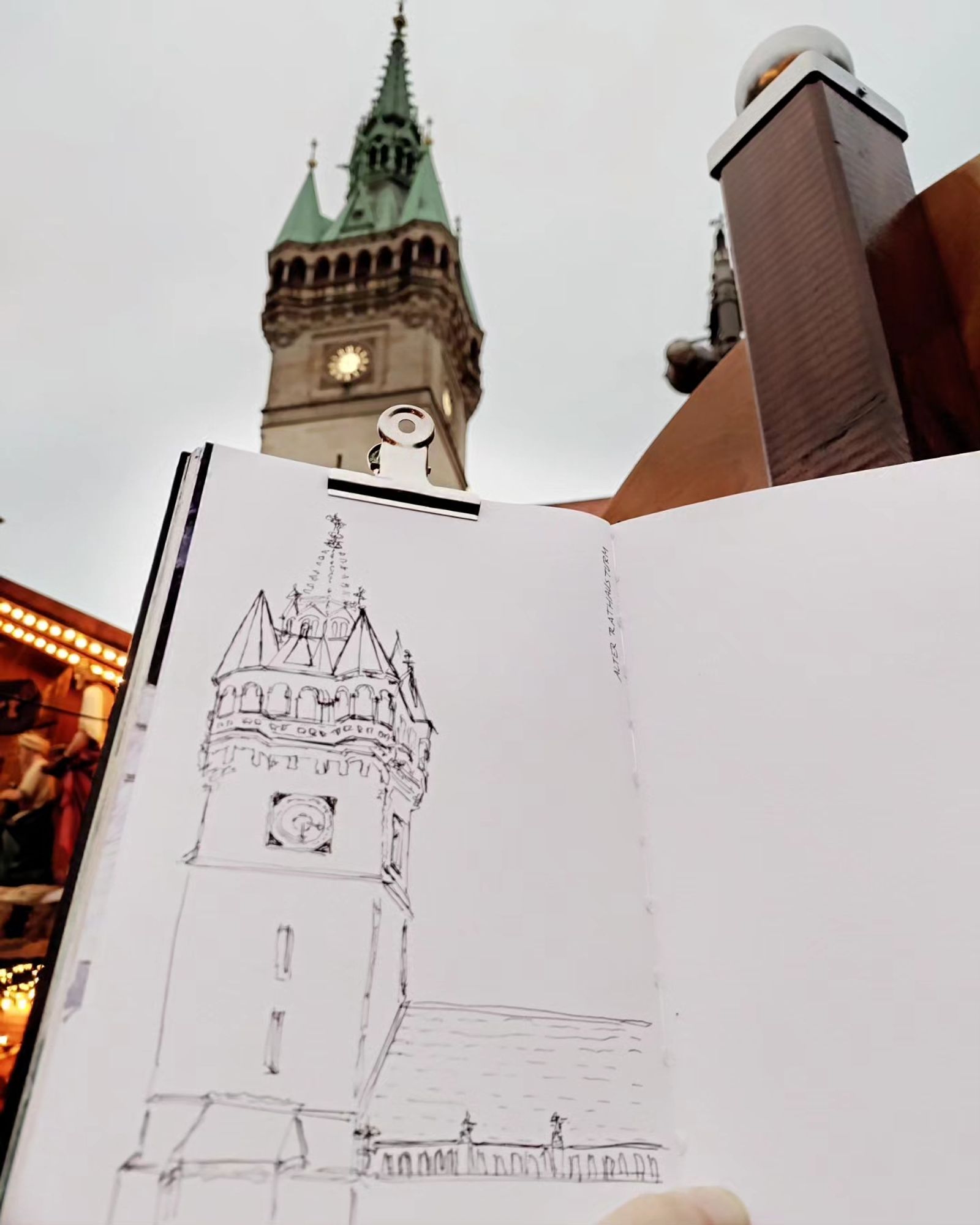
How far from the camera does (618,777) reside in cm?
52

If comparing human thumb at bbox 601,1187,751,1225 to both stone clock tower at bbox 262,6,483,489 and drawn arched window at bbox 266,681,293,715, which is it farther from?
stone clock tower at bbox 262,6,483,489

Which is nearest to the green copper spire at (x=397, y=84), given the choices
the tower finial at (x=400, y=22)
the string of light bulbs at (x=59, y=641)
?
the tower finial at (x=400, y=22)

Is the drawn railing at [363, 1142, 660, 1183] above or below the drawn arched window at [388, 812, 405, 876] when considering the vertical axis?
below

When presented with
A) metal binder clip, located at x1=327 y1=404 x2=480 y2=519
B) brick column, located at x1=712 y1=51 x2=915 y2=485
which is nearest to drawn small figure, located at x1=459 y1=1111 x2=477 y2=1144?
metal binder clip, located at x1=327 y1=404 x2=480 y2=519

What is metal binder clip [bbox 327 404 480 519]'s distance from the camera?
598mm

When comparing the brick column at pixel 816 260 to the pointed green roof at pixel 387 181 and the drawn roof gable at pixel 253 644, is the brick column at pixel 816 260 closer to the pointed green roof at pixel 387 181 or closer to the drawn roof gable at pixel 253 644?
the drawn roof gable at pixel 253 644

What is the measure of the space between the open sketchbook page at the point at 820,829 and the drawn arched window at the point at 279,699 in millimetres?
229

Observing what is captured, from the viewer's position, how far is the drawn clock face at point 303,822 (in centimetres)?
44

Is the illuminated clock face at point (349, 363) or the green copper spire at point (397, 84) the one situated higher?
the green copper spire at point (397, 84)

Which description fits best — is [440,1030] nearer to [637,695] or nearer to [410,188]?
[637,695]

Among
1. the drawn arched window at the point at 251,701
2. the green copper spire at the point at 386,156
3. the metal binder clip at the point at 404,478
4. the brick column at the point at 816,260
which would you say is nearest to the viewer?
the drawn arched window at the point at 251,701

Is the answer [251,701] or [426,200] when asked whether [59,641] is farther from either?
[426,200]

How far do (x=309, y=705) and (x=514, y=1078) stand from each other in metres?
0.24

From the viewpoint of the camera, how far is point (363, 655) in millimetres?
523
